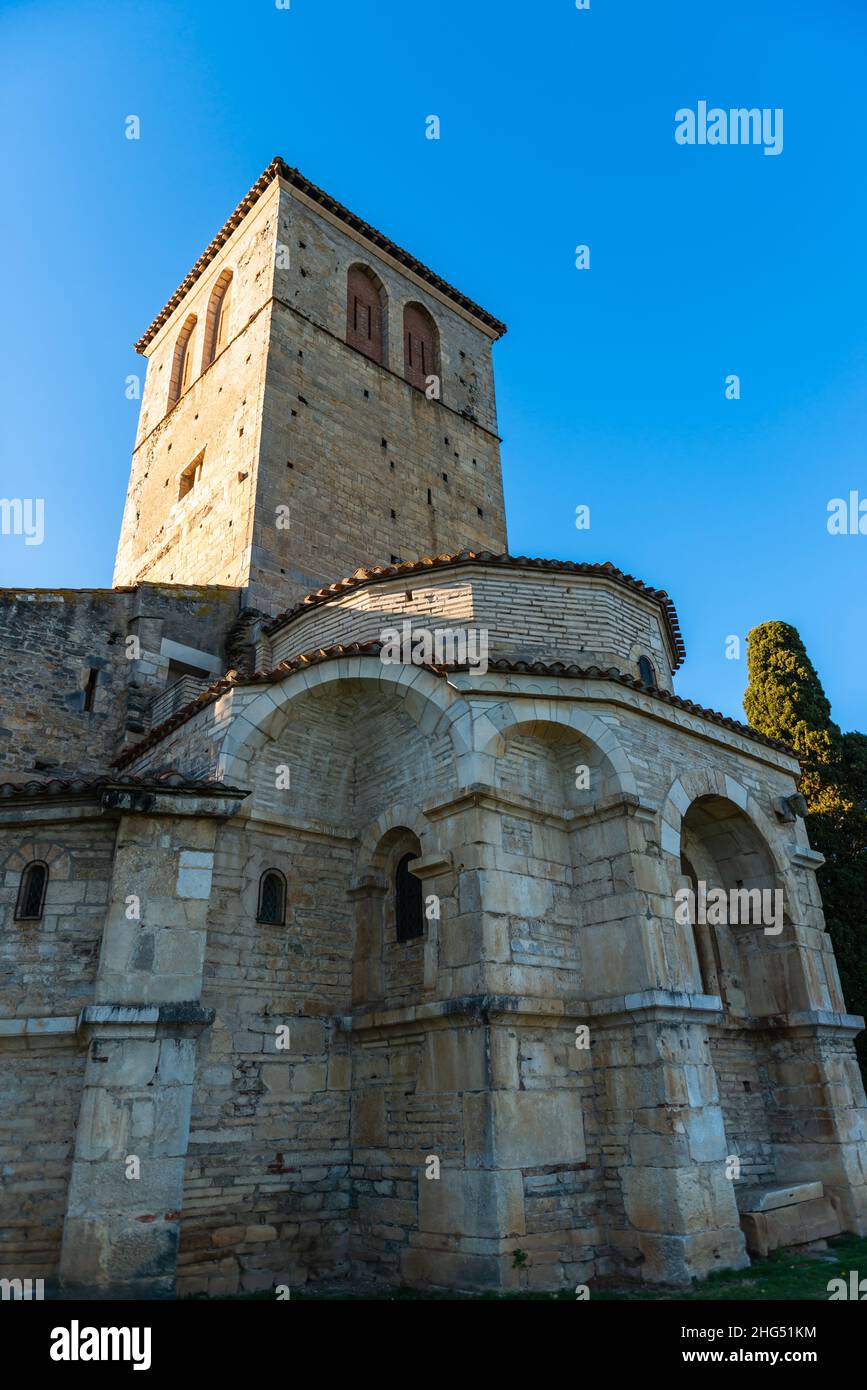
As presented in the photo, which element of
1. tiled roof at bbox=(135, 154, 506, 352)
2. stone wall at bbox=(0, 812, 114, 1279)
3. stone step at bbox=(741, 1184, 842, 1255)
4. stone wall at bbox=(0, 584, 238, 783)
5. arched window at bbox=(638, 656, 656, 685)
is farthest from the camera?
tiled roof at bbox=(135, 154, 506, 352)

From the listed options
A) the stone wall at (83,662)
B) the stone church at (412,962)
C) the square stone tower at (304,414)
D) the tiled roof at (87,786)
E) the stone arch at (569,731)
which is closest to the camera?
the stone church at (412,962)

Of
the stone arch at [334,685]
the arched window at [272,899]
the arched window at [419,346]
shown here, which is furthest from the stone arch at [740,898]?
the arched window at [419,346]

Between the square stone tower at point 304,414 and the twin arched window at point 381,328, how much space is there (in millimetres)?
43

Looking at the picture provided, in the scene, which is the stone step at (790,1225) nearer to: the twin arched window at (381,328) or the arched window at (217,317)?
the twin arched window at (381,328)

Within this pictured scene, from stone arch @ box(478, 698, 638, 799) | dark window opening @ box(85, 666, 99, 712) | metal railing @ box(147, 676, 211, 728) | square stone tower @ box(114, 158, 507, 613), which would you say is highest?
square stone tower @ box(114, 158, 507, 613)

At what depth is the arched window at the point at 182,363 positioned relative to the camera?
22.2 metres

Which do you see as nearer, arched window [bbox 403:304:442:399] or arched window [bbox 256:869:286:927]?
arched window [bbox 256:869:286:927]

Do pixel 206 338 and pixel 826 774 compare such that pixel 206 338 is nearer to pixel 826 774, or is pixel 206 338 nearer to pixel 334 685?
pixel 334 685

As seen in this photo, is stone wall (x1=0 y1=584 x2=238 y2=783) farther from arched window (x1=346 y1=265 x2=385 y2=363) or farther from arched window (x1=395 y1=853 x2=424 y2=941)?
arched window (x1=346 y1=265 x2=385 y2=363)

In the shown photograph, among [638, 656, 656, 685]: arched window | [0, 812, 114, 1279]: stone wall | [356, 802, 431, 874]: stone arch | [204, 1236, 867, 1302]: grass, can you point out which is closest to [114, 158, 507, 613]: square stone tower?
[356, 802, 431, 874]: stone arch

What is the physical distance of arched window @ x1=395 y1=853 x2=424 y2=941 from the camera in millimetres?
9656

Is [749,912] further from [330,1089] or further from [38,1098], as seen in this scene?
[38,1098]

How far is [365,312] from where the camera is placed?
21.0 meters

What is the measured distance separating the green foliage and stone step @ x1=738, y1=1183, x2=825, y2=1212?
512 centimetres
